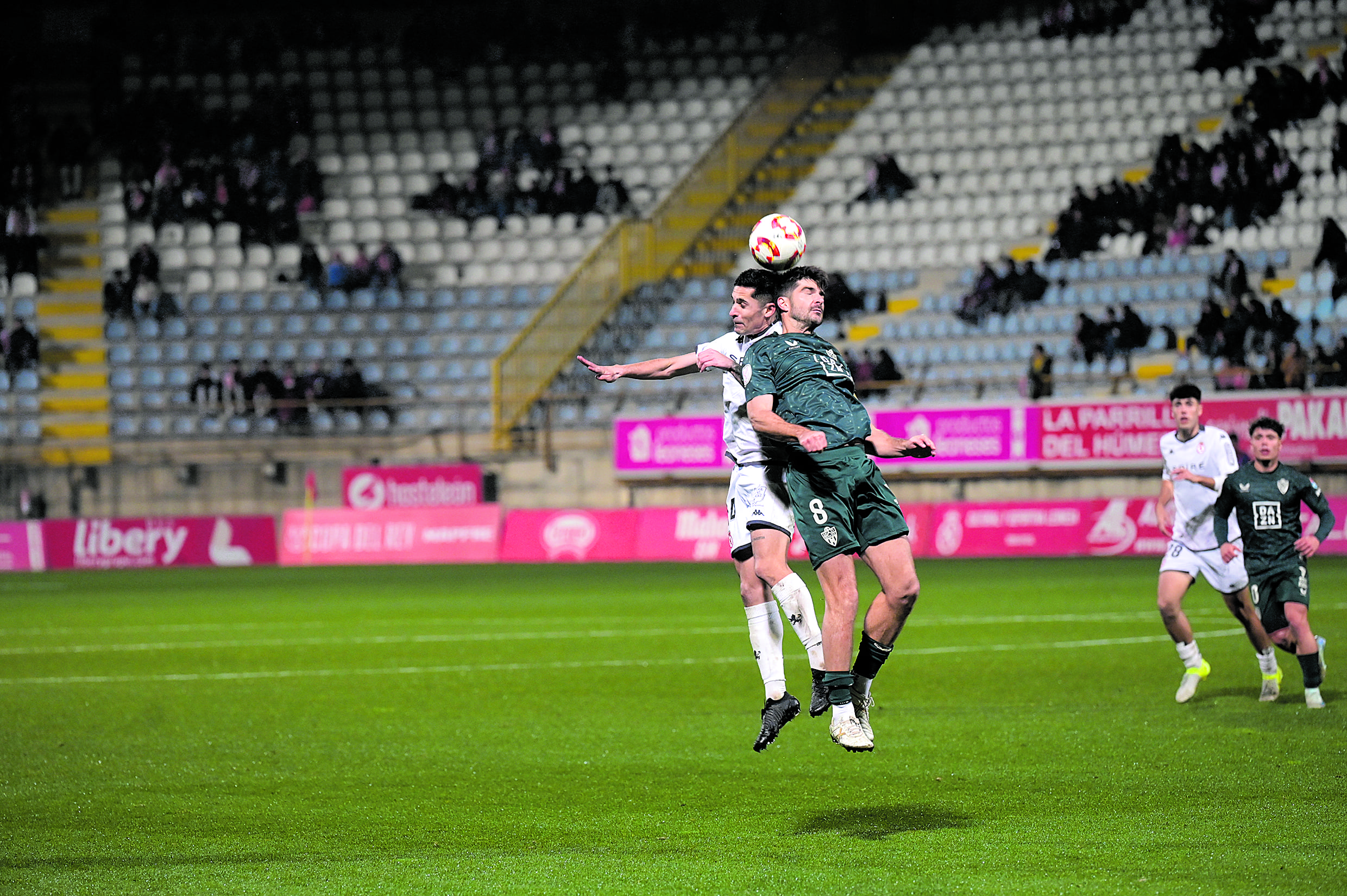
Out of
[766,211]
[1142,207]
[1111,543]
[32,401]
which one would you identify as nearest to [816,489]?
[1111,543]

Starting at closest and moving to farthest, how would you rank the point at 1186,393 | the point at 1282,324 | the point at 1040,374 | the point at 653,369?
the point at 653,369
the point at 1186,393
the point at 1282,324
the point at 1040,374

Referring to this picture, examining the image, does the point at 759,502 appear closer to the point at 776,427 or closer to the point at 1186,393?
the point at 776,427

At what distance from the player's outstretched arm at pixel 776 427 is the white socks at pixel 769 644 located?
4.52 feet

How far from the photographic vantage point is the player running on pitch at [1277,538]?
10.8m

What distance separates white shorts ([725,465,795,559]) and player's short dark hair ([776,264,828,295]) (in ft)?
3.53

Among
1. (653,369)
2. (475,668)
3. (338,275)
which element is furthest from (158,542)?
(653,369)

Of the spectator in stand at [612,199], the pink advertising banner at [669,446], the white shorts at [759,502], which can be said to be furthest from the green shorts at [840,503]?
the spectator in stand at [612,199]

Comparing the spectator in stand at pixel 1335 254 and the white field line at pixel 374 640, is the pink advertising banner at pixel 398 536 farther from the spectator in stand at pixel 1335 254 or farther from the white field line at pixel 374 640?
the spectator in stand at pixel 1335 254

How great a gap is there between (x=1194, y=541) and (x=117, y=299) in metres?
29.1

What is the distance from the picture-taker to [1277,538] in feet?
35.5

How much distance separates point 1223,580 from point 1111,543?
14926 mm

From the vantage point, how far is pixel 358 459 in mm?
31203

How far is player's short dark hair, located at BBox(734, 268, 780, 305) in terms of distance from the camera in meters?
8.05

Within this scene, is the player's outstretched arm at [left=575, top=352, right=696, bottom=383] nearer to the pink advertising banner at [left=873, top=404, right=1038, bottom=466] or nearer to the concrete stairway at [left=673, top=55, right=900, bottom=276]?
the pink advertising banner at [left=873, top=404, right=1038, bottom=466]
